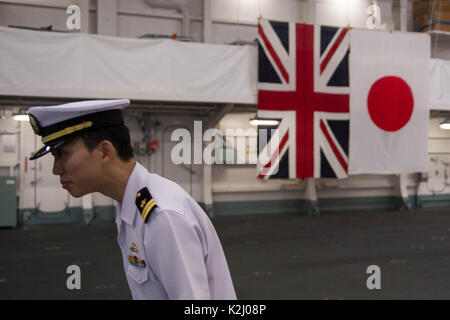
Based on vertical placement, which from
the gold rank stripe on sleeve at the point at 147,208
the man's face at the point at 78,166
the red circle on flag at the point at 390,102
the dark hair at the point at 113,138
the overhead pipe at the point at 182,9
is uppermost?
the overhead pipe at the point at 182,9

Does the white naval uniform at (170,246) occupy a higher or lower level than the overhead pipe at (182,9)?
lower

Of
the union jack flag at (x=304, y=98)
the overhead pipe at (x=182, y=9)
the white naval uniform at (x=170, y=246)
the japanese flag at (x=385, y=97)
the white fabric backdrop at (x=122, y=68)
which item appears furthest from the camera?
the overhead pipe at (x=182, y=9)

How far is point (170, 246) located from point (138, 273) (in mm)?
180

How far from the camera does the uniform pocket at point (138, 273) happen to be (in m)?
1.00

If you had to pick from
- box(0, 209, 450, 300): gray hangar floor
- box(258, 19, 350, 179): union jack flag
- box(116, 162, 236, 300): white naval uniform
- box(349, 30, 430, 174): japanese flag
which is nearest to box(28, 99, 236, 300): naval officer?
box(116, 162, 236, 300): white naval uniform

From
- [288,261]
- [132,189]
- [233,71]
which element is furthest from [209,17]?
[132,189]

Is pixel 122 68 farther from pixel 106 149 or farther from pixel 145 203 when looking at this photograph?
pixel 145 203

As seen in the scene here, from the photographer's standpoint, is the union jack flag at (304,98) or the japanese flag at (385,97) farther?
the japanese flag at (385,97)

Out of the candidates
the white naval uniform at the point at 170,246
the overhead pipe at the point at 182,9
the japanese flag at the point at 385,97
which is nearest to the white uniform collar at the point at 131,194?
the white naval uniform at the point at 170,246

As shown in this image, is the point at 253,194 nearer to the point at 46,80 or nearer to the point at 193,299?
the point at 46,80

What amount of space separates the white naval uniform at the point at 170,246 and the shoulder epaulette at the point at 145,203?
1 cm

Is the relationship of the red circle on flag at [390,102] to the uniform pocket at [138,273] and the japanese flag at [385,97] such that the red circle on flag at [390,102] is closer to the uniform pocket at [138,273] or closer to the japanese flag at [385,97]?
the japanese flag at [385,97]

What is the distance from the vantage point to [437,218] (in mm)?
9570
